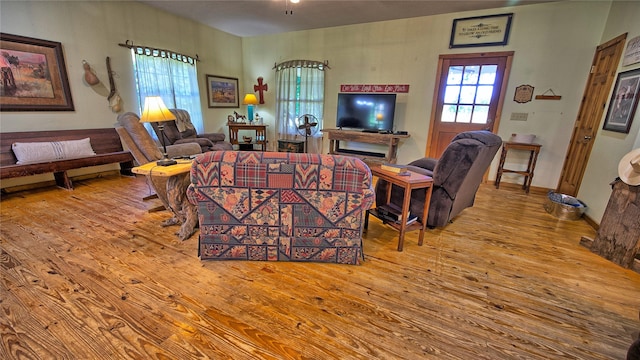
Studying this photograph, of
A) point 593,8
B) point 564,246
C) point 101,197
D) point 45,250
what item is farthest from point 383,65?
point 45,250

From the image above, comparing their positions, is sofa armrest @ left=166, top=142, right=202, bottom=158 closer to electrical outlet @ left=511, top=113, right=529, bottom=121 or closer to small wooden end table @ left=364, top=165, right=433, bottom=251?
small wooden end table @ left=364, top=165, right=433, bottom=251

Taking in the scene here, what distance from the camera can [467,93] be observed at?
4.24 m

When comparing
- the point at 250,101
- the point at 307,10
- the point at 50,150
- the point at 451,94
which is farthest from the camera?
the point at 250,101

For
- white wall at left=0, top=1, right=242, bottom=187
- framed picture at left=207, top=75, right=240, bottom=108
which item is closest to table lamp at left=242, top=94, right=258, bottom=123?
framed picture at left=207, top=75, right=240, bottom=108

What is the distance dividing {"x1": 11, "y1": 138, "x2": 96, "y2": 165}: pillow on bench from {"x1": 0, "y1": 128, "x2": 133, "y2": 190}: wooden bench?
9cm

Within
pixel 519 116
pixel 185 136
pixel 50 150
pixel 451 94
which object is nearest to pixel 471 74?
pixel 451 94

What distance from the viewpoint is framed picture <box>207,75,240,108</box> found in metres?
5.52

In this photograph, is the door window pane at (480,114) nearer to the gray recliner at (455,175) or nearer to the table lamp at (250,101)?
the gray recliner at (455,175)

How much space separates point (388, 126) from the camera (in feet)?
15.2

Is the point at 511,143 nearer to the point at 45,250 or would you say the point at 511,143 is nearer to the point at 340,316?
the point at 340,316

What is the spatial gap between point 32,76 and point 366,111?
183 inches

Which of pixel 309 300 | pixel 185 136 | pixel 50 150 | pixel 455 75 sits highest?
pixel 455 75

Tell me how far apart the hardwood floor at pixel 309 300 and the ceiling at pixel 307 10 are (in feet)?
10.8

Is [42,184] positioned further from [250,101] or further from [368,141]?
[368,141]
